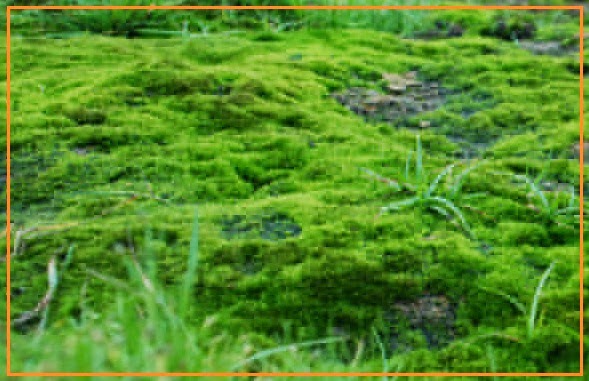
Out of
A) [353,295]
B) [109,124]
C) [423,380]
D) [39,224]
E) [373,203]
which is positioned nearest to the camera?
[423,380]

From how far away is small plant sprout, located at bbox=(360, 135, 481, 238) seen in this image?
84.7 inches

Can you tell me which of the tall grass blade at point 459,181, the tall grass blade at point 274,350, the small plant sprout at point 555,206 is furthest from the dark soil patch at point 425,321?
the small plant sprout at point 555,206

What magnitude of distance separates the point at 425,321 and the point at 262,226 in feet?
1.98

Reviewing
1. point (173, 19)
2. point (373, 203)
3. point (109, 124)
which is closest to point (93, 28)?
point (173, 19)

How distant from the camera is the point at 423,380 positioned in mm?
1602

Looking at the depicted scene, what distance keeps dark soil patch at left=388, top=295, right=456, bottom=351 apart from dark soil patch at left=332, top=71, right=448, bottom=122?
147cm

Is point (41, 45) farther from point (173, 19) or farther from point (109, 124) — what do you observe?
point (109, 124)

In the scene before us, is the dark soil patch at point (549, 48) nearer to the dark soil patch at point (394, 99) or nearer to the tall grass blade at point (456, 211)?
the dark soil patch at point (394, 99)

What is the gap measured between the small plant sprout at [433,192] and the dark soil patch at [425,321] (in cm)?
35

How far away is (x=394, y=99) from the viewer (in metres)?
3.36

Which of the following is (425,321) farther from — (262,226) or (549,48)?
(549,48)

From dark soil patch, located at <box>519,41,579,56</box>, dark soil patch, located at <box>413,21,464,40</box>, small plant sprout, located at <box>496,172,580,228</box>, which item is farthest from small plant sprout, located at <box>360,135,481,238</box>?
dark soil patch, located at <box>413,21,464,40</box>

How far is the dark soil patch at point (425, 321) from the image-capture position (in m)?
1.71

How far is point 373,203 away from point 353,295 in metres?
0.50
